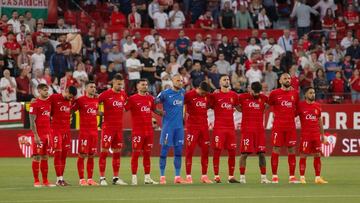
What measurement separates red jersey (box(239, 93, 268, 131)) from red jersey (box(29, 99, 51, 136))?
4.57m

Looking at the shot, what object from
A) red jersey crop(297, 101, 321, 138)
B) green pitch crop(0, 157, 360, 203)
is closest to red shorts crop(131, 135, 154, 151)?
green pitch crop(0, 157, 360, 203)

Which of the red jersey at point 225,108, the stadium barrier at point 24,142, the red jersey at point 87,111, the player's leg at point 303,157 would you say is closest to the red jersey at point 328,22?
the stadium barrier at point 24,142

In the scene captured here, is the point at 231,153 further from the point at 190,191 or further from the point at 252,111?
the point at 190,191

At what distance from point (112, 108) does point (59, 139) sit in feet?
4.78

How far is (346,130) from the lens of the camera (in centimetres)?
3753

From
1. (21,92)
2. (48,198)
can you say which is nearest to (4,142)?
(21,92)

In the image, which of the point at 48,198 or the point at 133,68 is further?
the point at 133,68

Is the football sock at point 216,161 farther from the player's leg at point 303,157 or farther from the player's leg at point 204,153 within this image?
the player's leg at point 303,157

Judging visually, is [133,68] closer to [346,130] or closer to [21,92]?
[21,92]

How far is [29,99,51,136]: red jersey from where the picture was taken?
2552cm

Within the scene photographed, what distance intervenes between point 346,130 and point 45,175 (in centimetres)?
1470

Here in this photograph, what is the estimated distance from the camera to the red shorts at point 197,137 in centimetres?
2659

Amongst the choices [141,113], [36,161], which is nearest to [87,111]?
[141,113]

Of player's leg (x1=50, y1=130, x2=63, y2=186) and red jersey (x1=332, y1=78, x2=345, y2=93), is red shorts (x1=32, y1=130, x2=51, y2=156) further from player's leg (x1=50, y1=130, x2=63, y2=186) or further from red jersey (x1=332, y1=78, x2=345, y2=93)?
red jersey (x1=332, y1=78, x2=345, y2=93)
